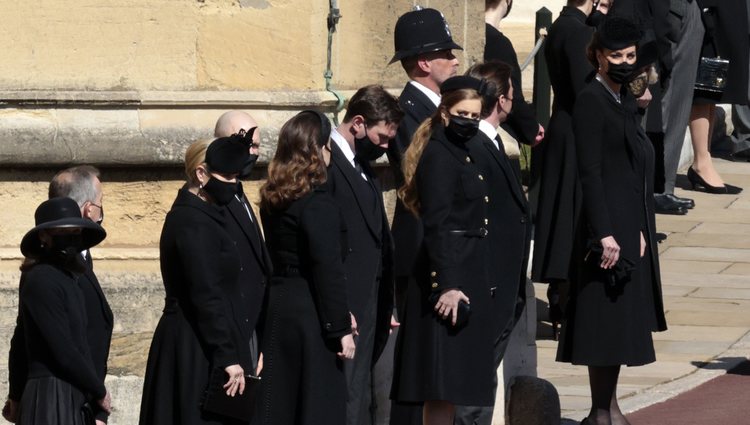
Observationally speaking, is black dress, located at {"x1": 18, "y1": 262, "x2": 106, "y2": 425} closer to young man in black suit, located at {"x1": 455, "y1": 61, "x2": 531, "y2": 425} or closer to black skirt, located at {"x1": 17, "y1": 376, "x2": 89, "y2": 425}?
black skirt, located at {"x1": 17, "y1": 376, "x2": 89, "y2": 425}

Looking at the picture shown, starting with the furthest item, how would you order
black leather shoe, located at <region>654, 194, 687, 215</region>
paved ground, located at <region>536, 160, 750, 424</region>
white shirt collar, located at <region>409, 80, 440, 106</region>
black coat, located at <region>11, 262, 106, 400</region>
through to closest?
black leather shoe, located at <region>654, 194, 687, 215</region>, paved ground, located at <region>536, 160, 750, 424</region>, white shirt collar, located at <region>409, 80, 440, 106</region>, black coat, located at <region>11, 262, 106, 400</region>

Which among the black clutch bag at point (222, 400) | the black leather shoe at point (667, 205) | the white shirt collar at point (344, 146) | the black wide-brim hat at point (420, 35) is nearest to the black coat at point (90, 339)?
the black clutch bag at point (222, 400)

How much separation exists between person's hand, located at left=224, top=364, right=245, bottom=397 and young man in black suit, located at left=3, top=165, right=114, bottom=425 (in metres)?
0.45

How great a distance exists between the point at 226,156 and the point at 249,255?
429 mm

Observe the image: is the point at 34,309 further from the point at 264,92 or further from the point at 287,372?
the point at 264,92

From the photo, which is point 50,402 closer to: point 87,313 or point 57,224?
point 87,313

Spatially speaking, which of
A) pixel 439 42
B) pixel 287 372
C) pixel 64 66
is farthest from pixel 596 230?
pixel 64 66

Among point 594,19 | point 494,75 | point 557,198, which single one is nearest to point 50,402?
point 494,75

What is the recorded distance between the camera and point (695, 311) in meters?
11.6

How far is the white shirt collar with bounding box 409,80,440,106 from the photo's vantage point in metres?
8.60

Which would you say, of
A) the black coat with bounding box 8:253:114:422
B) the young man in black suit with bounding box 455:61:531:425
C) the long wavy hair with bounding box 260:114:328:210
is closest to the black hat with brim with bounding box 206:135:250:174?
the long wavy hair with bounding box 260:114:328:210

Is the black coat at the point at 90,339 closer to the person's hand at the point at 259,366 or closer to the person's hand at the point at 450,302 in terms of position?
the person's hand at the point at 259,366

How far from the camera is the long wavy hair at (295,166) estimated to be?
7.38 meters

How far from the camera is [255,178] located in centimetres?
870
